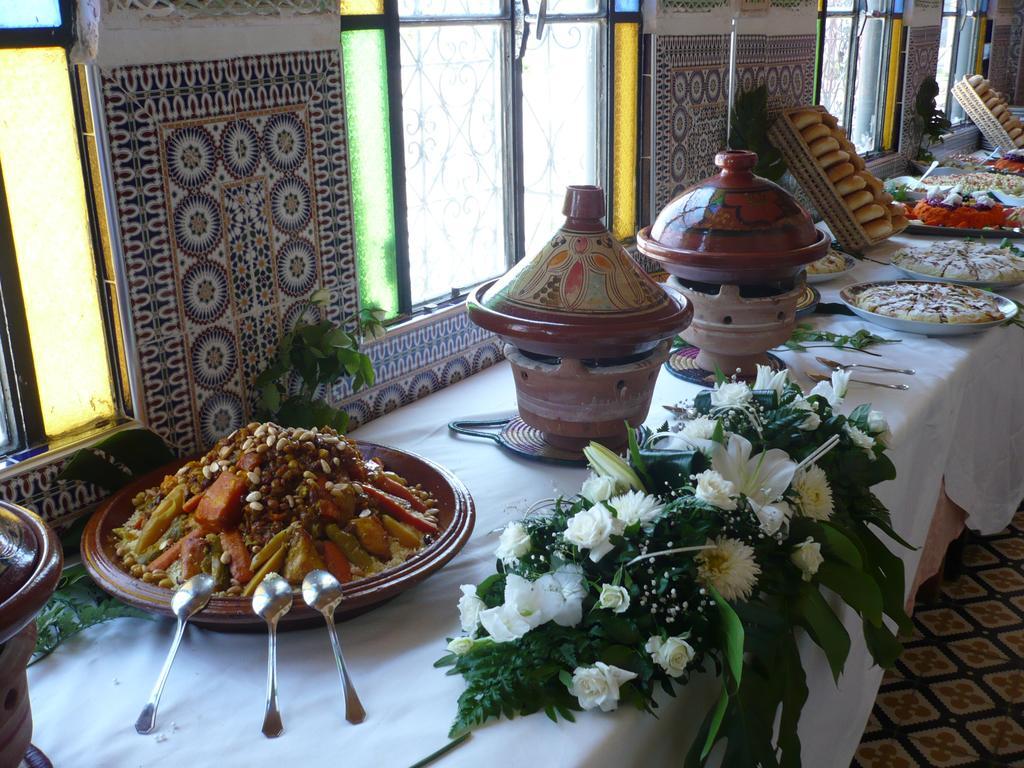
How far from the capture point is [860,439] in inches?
55.2

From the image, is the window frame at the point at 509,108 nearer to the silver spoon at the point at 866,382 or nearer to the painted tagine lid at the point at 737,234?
the painted tagine lid at the point at 737,234

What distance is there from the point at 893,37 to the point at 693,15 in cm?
212

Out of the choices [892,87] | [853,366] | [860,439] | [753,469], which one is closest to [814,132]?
[853,366]

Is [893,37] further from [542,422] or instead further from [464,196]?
[542,422]

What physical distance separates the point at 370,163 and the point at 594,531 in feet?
3.39

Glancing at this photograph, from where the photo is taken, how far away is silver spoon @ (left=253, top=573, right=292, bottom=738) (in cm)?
101

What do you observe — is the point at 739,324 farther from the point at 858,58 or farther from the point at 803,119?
the point at 858,58

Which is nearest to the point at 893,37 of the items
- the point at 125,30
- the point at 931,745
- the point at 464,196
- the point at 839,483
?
Answer: the point at 464,196

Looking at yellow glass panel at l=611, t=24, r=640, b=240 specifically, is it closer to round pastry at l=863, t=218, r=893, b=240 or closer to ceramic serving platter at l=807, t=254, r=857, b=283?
ceramic serving platter at l=807, t=254, r=857, b=283

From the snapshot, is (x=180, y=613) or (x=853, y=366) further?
(x=853, y=366)

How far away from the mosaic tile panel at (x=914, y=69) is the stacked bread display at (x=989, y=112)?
180mm

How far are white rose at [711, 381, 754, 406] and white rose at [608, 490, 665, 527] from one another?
299 millimetres

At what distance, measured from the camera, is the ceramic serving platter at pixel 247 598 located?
43.6 inches

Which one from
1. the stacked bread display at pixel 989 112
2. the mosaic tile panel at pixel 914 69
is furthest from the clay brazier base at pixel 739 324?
the stacked bread display at pixel 989 112
